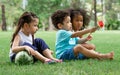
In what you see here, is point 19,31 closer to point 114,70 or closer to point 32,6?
point 114,70

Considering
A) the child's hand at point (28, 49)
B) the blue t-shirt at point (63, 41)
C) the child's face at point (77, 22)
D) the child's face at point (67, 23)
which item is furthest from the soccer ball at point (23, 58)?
the child's face at point (77, 22)

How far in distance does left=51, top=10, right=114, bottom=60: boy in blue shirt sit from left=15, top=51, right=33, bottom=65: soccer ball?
79 cm

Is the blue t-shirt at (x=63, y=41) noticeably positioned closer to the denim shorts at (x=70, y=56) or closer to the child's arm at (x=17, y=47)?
the denim shorts at (x=70, y=56)

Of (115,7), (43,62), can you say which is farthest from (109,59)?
(115,7)

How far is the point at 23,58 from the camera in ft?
16.7

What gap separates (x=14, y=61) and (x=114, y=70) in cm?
162

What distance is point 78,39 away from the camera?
19.8 ft

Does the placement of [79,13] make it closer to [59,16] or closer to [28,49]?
[59,16]

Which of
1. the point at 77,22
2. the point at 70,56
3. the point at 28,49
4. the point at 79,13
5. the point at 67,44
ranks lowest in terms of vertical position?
the point at 70,56

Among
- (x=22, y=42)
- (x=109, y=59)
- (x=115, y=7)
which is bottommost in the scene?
(x=115, y=7)

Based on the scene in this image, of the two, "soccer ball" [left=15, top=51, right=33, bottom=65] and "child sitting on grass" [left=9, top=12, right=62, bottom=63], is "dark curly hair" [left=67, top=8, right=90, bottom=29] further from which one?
"soccer ball" [left=15, top=51, right=33, bottom=65]

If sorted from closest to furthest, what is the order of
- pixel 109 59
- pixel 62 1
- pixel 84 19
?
pixel 109 59 → pixel 84 19 → pixel 62 1

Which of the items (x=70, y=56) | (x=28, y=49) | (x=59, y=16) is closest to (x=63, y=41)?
(x=70, y=56)

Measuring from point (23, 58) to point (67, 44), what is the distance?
3.38 feet
